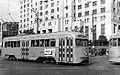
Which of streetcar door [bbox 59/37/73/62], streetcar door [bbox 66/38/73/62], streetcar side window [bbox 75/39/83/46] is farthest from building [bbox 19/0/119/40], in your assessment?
streetcar door [bbox 66/38/73/62]

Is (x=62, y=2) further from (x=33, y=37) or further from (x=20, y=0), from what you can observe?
(x=33, y=37)

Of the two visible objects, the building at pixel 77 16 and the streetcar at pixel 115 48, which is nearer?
the streetcar at pixel 115 48

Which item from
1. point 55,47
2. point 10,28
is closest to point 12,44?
point 55,47

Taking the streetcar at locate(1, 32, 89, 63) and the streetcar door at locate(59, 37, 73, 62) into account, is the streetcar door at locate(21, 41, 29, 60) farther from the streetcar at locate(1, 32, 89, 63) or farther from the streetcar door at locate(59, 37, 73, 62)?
the streetcar door at locate(59, 37, 73, 62)

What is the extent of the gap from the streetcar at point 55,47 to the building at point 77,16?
33446 millimetres

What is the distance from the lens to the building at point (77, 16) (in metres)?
63.7

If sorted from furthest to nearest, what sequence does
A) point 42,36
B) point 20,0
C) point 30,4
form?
point 20,0, point 30,4, point 42,36

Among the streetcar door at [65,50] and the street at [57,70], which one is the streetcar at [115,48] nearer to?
the street at [57,70]

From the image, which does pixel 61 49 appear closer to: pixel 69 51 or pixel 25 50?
pixel 69 51

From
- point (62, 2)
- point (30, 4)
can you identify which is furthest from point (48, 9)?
point (30, 4)

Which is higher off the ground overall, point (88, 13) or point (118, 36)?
point (88, 13)

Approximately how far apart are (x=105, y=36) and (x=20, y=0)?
164ft

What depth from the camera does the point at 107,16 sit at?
62.9 meters

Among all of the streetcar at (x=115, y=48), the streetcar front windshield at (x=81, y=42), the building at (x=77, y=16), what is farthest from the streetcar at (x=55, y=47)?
the building at (x=77, y=16)
